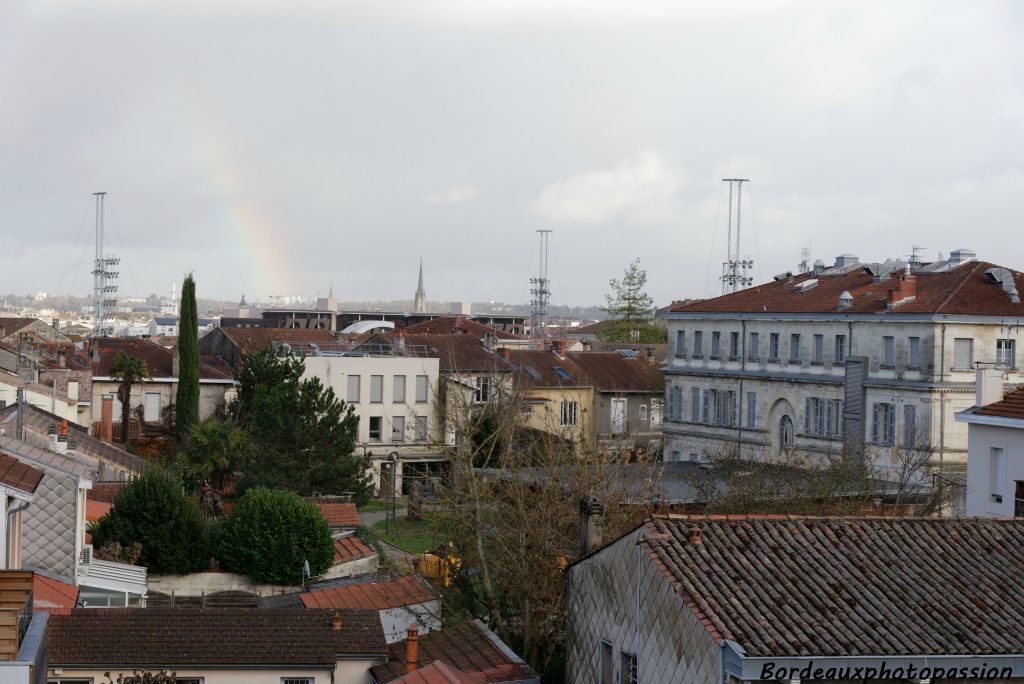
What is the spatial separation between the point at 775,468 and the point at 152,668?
33.2m

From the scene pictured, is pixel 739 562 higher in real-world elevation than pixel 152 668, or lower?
higher

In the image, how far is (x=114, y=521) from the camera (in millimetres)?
36375

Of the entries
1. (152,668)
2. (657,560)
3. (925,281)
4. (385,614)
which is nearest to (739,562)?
(657,560)

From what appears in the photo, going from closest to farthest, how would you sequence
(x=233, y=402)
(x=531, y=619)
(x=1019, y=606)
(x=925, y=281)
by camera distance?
(x=1019, y=606), (x=531, y=619), (x=925, y=281), (x=233, y=402)

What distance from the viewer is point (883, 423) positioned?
55.6m

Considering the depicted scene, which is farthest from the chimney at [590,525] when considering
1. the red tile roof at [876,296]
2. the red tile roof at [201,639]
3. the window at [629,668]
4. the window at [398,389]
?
the window at [398,389]

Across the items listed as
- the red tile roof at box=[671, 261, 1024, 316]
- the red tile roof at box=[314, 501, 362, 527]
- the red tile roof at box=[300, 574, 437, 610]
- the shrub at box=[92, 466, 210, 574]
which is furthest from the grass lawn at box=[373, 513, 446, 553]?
the red tile roof at box=[671, 261, 1024, 316]

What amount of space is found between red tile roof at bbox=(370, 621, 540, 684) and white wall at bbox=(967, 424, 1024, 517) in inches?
513

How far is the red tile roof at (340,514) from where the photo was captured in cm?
4244

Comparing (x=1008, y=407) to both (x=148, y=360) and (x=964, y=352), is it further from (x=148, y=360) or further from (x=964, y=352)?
(x=148, y=360)

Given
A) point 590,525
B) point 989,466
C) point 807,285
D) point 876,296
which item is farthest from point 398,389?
point 590,525

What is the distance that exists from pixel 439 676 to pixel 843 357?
42.6 meters

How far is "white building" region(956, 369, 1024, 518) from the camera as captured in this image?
29.3m

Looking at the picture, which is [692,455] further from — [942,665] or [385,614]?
[942,665]
